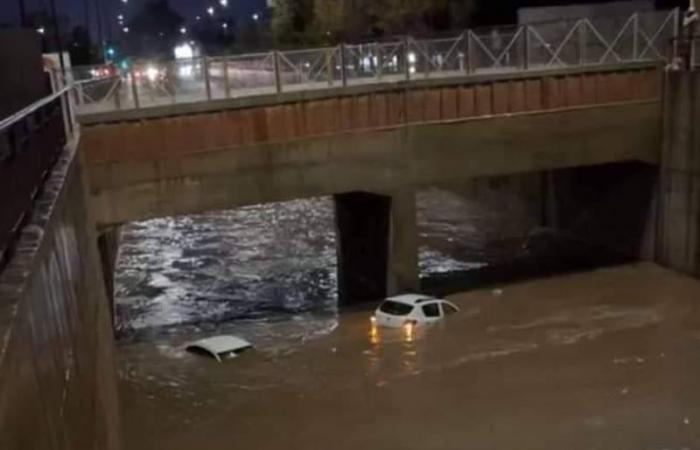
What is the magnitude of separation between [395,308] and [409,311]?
1.31 feet

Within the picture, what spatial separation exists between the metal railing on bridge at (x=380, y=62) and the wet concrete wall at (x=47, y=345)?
1076 cm

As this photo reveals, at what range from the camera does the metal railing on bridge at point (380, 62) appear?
61.8 ft

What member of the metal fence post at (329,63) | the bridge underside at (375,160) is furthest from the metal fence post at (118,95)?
the metal fence post at (329,63)

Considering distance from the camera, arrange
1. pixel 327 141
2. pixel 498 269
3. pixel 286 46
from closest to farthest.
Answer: pixel 327 141 → pixel 498 269 → pixel 286 46

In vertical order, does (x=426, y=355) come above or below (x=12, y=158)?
below

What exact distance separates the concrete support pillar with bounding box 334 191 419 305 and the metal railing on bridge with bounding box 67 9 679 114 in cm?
345

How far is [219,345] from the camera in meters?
18.7

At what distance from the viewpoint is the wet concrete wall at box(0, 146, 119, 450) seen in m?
Result: 3.54

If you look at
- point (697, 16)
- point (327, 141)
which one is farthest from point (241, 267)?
point (697, 16)

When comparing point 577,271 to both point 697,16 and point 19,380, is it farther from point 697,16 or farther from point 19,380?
point 19,380

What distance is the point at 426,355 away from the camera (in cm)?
1792

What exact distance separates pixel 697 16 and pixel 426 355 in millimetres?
12788

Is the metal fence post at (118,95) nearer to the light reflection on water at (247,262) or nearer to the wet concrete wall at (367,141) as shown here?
the wet concrete wall at (367,141)

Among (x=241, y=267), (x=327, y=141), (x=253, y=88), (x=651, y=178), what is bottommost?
(x=241, y=267)
